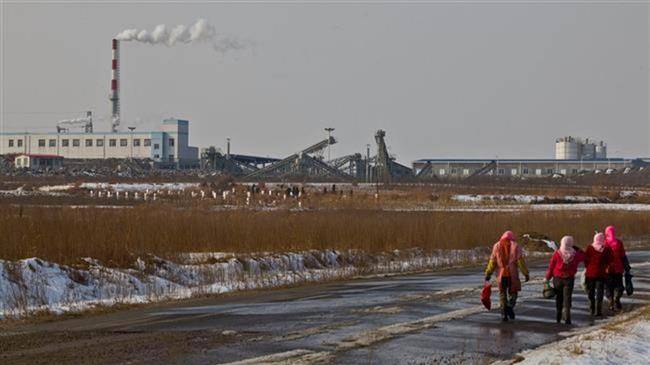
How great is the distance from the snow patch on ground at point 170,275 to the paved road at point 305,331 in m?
1.48

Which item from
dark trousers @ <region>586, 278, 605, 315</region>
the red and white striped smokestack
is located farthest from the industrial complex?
dark trousers @ <region>586, 278, 605, 315</region>

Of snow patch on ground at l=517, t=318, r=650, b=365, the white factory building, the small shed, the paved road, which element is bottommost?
the paved road

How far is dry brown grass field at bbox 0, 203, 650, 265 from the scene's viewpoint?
802 inches

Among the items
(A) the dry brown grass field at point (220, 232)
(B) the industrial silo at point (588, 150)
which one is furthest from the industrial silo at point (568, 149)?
(A) the dry brown grass field at point (220, 232)

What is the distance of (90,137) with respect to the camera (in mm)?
131375

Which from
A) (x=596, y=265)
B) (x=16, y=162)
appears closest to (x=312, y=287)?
(x=596, y=265)

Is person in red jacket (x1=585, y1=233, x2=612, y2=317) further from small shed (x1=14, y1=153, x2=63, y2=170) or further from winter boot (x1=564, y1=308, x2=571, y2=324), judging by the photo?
small shed (x1=14, y1=153, x2=63, y2=170)

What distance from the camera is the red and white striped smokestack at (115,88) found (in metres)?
111

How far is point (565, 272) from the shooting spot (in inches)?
558

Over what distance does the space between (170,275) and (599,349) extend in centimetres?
1198

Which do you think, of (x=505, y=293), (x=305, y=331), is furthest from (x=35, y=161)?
(x=305, y=331)

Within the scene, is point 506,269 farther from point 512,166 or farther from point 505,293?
point 512,166

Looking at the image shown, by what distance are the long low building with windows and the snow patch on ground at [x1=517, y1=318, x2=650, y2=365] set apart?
12922 cm

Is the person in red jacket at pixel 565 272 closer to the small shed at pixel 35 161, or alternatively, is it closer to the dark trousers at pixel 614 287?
the dark trousers at pixel 614 287
